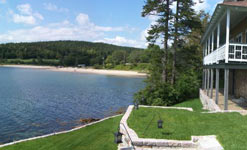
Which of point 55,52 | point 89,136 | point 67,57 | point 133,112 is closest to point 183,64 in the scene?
point 133,112

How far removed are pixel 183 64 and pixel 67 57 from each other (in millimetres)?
123588

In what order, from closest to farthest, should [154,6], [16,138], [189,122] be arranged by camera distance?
[189,122] → [16,138] → [154,6]

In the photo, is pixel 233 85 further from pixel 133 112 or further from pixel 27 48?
pixel 27 48

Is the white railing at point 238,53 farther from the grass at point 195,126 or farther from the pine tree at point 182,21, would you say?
the pine tree at point 182,21

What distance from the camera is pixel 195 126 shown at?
8.03 metres

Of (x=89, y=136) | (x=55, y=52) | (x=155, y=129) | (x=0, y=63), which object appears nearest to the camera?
(x=155, y=129)

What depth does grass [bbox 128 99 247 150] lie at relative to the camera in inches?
257

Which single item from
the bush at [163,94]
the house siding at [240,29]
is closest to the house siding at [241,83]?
the house siding at [240,29]

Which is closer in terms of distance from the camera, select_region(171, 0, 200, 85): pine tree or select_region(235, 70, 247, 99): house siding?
select_region(235, 70, 247, 99): house siding

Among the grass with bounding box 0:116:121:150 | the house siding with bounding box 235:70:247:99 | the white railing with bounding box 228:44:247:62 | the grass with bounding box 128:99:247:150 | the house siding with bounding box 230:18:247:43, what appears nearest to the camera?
the grass with bounding box 128:99:247:150

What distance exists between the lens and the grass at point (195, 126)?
6.54m

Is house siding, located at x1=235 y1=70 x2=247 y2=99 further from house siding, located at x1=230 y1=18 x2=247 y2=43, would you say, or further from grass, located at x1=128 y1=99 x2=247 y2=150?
grass, located at x1=128 y1=99 x2=247 y2=150

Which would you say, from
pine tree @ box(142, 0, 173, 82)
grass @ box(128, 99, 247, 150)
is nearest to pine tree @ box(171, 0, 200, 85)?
pine tree @ box(142, 0, 173, 82)

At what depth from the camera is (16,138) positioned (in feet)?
43.0
